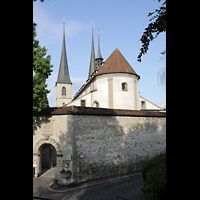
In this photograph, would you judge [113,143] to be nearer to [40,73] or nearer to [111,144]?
[111,144]

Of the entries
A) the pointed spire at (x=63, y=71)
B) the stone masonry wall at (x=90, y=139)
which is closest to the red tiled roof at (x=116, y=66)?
the stone masonry wall at (x=90, y=139)

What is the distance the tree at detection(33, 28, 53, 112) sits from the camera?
12.7 meters

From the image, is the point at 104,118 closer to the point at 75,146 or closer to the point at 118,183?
the point at 75,146

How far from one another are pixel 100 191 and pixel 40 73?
9125 millimetres

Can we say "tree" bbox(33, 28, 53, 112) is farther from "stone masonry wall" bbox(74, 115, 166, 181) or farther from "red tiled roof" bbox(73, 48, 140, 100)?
"red tiled roof" bbox(73, 48, 140, 100)

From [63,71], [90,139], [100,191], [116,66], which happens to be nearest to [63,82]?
[63,71]

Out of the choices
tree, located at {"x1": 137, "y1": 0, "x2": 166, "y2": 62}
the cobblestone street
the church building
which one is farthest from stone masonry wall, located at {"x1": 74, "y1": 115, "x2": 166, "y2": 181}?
tree, located at {"x1": 137, "y1": 0, "x2": 166, "y2": 62}

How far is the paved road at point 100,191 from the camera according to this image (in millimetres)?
9961

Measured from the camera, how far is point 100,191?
35.4 ft

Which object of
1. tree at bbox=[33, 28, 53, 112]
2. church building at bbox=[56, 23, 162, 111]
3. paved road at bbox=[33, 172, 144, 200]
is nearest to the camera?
paved road at bbox=[33, 172, 144, 200]

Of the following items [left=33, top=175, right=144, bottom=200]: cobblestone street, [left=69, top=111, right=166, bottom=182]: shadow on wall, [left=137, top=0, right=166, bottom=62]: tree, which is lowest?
[left=33, top=175, right=144, bottom=200]: cobblestone street

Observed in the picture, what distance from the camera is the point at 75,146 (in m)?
12.7

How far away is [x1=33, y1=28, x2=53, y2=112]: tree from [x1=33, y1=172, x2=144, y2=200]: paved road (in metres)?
5.21
